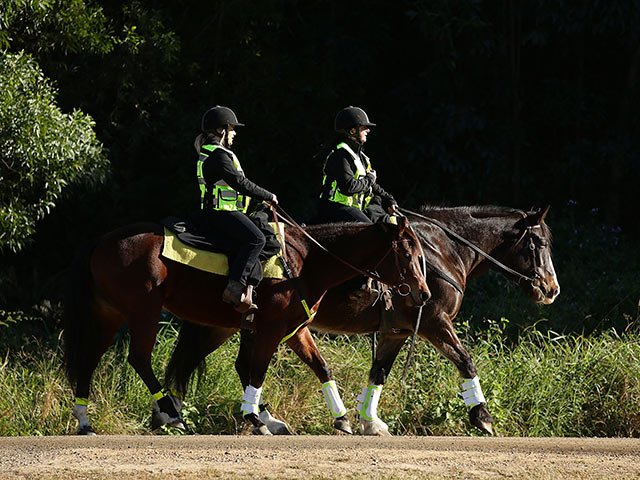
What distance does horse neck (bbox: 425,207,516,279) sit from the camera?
11.4m

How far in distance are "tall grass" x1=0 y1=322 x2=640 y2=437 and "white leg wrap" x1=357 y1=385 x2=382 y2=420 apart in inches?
19.8

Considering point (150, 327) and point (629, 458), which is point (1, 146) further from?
point (629, 458)

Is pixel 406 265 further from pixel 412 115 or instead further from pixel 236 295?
pixel 412 115

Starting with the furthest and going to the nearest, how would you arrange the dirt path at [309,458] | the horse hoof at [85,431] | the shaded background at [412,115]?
the shaded background at [412,115]
the horse hoof at [85,431]
the dirt path at [309,458]

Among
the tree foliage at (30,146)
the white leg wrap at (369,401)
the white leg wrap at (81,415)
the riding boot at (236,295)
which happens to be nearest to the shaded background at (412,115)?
the tree foliage at (30,146)

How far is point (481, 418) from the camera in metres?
10.2

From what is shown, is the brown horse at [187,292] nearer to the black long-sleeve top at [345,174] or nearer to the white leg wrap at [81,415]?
the white leg wrap at [81,415]

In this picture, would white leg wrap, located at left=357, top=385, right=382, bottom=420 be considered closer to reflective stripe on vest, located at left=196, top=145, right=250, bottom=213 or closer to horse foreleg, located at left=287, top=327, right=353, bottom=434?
horse foreleg, located at left=287, top=327, right=353, bottom=434

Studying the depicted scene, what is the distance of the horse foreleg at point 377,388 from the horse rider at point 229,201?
1.76 m

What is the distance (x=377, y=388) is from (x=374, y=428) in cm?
41

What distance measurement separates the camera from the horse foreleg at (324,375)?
32.7 feet

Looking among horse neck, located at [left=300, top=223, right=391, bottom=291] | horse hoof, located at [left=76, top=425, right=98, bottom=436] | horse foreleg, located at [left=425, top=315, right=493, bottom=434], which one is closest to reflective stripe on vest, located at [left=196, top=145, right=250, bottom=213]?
horse neck, located at [left=300, top=223, right=391, bottom=291]

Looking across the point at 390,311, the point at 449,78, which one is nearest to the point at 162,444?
the point at 390,311

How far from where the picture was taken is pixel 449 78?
60.0ft
